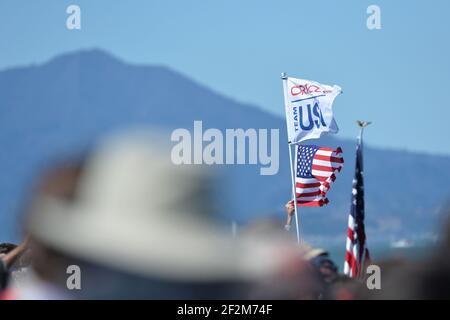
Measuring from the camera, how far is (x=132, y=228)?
3.32 m

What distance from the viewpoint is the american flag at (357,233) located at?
6.54m

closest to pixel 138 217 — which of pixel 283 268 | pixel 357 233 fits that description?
pixel 283 268

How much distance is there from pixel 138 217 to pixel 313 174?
4.25 m

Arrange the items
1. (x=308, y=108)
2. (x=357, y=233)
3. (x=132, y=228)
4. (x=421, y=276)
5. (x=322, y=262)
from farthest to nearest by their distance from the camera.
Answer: (x=308, y=108), (x=357, y=233), (x=322, y=262), (x=421, y=276), (x=132, y=228)

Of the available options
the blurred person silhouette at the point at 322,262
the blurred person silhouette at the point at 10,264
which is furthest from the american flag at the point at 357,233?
the blurred person silhouette at the point at 10,264

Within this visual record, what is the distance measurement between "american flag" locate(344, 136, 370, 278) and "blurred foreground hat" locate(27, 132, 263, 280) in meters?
3.18

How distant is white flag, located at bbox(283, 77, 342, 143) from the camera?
7.21m

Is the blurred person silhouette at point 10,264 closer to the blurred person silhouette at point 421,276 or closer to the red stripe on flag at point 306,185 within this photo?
the blurred person silhouette at point 421,276

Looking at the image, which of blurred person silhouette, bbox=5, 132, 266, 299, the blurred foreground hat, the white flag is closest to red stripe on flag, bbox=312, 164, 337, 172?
the white flag

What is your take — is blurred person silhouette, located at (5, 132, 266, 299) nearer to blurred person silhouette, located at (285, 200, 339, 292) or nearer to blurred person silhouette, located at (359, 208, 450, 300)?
blurred person silhouette, located at (359, 208, 450, 300)

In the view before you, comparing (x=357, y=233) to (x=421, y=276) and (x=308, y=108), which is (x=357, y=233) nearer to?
(x=308, y=108)

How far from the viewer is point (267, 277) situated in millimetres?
3969
